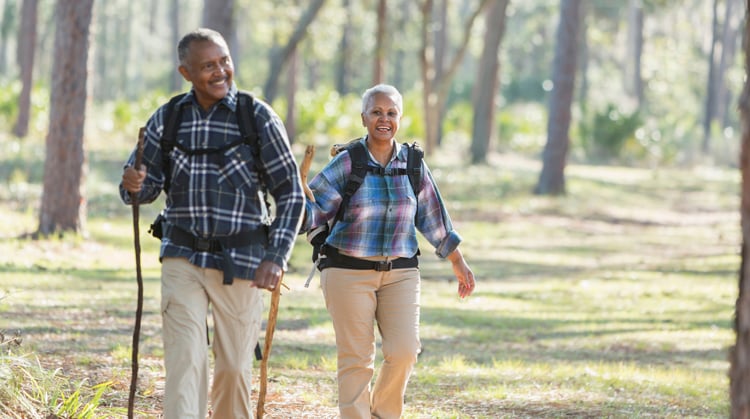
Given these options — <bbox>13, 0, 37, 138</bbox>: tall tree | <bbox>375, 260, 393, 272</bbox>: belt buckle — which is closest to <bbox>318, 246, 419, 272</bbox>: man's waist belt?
<bbox>375, 260, 393, 272</bbox>: belt buckle

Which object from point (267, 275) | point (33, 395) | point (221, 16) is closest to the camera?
point (267, 275)

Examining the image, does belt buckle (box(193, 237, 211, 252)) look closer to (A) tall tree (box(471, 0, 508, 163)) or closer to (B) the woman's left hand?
(B) the woman's left hand

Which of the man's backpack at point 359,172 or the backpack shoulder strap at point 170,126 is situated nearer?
the backpack shoulder strap at point 170,126

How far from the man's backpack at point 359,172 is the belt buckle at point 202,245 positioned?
47.2 inches

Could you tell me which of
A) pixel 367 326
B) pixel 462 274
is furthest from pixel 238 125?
pixel 462 274

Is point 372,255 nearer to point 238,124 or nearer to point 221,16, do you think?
point 238,124

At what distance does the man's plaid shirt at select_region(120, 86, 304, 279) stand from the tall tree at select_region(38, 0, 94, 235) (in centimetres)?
1000

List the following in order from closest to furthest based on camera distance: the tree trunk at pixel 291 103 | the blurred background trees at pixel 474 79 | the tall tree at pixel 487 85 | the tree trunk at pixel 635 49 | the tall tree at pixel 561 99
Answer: the tall tree at pixel 561 99
the blurred background trees at pixel 474 79
the tree trunk at pixel 291 103
the tall tree at pixel 487 85
the tree trunk at pixel 635 49

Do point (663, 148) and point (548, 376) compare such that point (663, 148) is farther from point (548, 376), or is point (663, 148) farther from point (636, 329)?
point (548, 376)

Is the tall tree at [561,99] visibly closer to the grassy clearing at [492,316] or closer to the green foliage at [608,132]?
the grassy clearing at [492,316]

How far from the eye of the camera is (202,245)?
17.4ft

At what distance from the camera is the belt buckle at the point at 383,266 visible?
6.36 meters

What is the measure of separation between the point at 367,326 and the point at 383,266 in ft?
1.10

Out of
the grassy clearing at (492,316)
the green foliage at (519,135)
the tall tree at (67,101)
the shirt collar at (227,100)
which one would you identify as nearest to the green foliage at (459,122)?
the green foliage at (519,135)
